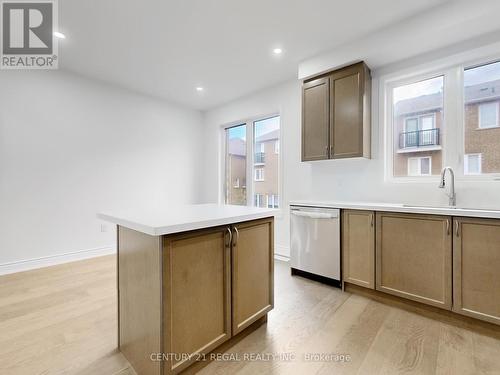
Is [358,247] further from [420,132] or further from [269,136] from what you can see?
[269,136]

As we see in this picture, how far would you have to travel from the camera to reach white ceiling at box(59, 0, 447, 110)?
211 centimetres

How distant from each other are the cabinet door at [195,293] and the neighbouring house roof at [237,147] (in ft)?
10.3

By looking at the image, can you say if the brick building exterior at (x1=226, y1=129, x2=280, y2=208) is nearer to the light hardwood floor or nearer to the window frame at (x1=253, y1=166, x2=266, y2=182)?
the window frame at (x1=253, y1=166, x2=266, y2=182)

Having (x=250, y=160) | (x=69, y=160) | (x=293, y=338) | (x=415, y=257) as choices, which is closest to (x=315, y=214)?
(x=415, y=257)

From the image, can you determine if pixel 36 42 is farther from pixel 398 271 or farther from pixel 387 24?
pixel 398 271

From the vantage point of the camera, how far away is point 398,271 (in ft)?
7.13

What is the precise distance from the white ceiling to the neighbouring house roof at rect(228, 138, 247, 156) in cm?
121

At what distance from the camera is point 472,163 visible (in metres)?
2.33

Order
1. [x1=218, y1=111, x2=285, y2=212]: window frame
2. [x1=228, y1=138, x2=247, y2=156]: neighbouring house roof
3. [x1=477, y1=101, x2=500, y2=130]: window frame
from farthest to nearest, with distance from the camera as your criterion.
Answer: [x1=228, y1=138, x2=247, y2=156]: neighbouring house roof < [x1=218, y1=111, x2=285, y2=212]: window frame < [x1=477, y1=101, x2=500, y2=130]: window frame

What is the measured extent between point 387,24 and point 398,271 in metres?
2.33

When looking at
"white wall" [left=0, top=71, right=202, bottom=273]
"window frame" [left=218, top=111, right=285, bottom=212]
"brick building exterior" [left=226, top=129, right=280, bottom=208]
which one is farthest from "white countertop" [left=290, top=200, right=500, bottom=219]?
"white wall" [left=0, top=71, right=202, bottom=273]

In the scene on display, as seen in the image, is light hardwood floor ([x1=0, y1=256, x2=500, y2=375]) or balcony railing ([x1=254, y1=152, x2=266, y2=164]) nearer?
light hardwood floor ([x1=0, y1=256, x2=500, y2=375])

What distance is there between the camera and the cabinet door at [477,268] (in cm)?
175

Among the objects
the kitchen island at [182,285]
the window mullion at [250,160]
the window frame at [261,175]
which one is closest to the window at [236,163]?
the window mullion at [250,160]
